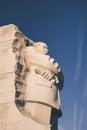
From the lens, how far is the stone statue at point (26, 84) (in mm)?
8344

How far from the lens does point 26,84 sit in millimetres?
9352

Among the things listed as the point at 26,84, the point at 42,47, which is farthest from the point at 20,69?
the point at 42,47

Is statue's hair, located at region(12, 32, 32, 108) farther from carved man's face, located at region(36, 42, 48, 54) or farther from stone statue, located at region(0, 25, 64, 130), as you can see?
carved man's face, located at region(36, 42, 48, 54)

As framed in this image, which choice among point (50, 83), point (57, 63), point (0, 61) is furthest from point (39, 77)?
point (0, 61)

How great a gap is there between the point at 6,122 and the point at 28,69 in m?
2.22

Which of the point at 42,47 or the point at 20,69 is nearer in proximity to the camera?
the point at 20,69

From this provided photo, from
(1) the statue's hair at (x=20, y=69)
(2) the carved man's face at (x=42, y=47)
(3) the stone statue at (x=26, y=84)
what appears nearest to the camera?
(3) the stone statue at (x=26, y=84)

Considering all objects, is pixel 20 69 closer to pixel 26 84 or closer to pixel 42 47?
pixel 26 84

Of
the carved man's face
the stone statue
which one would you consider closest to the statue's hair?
the stone statue

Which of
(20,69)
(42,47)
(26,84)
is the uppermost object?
(42,47)

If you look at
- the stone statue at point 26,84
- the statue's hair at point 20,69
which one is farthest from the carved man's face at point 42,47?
the statue's hair at point 20,69

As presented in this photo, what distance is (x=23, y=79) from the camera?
9.36m

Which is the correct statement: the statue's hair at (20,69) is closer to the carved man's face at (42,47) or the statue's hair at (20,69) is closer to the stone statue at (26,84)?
the stone statue at (26,84)

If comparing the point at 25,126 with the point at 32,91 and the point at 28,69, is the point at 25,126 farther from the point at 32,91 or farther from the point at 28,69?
the point at 28,69
